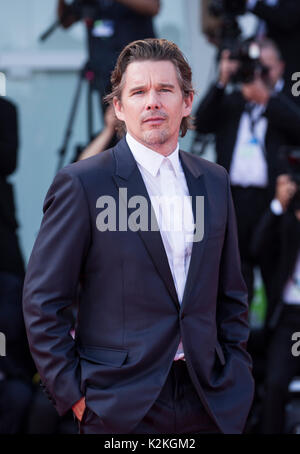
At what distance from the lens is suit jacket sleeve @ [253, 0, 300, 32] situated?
4266 millimetres

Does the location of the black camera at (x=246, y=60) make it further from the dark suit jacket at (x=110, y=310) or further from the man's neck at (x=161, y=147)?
the dark suit jacket at (x=110, y=310)

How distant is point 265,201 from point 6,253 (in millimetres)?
1569

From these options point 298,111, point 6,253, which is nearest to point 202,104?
point 298,111

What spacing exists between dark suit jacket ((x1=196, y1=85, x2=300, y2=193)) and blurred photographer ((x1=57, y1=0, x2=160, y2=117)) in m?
0.62

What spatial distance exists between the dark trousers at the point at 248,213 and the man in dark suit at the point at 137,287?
6.56 feet

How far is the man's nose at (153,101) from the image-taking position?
2.05 m

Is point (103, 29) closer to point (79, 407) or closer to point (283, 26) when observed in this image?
point (283, 26)

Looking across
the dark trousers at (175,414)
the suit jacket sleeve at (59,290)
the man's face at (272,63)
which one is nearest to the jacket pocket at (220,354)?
the dark trousers at (175,414)

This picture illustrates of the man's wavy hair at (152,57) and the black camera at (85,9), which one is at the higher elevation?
the black camera at (85,9)

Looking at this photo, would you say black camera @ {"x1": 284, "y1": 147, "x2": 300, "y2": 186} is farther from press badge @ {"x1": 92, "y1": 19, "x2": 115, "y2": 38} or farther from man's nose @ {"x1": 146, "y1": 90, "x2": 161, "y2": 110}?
man's nose @ {"x1": 146, "y1": 90, "x2": 161, "y2": 110}

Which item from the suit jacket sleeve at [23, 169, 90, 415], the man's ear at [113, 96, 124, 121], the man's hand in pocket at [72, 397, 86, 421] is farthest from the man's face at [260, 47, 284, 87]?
the man's hand in pocket at [72, 397, 86, 421]

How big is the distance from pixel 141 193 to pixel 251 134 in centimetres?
230

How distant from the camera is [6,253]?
4168 millimetres

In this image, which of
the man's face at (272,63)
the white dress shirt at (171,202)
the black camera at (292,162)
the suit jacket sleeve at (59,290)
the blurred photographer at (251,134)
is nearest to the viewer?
the suit jacket sleeve at (59,290)
